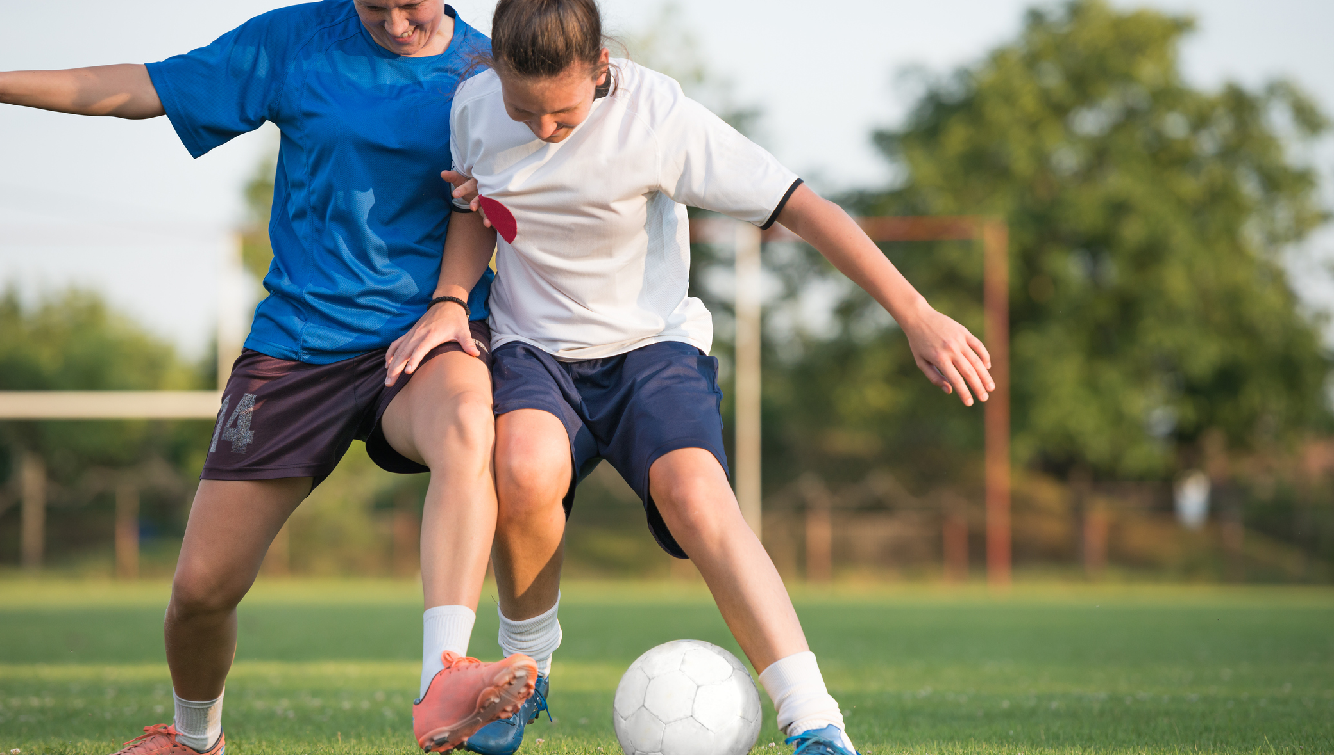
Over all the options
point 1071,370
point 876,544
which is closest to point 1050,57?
point 1071,370

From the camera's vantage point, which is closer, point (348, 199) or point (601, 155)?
point (601, 155)

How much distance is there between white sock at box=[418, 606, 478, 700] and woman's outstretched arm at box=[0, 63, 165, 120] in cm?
154

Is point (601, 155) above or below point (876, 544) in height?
above

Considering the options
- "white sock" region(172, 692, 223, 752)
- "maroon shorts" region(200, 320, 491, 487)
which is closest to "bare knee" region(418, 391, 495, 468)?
"maroon shorts" region(200, 320, 491, 487)

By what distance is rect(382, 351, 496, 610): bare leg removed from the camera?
2.76 meters

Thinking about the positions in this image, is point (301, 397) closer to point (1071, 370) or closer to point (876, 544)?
point (876, 544)

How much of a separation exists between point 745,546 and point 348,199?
135 cm

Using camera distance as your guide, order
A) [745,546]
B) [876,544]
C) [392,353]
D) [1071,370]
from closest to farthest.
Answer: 1. [745,546]
2. [392,353]
3. [876,544]
4. [1071,370]

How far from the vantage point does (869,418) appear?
26.5 meters

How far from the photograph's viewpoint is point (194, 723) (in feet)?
11.2

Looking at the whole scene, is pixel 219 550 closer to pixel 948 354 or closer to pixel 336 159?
pixel 336 159

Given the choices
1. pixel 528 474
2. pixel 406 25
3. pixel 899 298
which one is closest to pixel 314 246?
pixel 406 25

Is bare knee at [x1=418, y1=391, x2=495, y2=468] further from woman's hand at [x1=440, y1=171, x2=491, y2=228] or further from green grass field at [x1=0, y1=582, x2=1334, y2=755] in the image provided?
green grass field at [x1=0, y1=582, x2=1334, y2=755]

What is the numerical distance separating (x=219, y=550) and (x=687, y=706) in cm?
127
